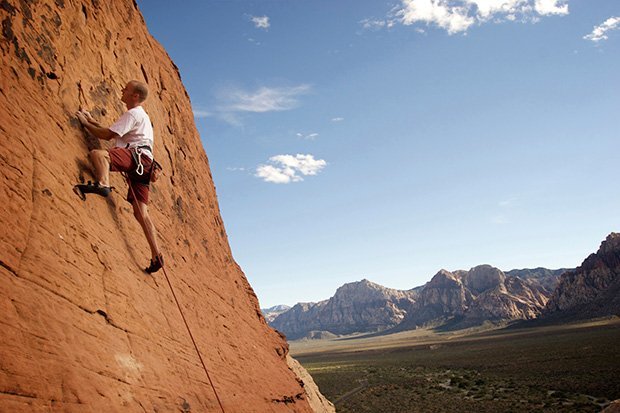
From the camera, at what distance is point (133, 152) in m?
5.80

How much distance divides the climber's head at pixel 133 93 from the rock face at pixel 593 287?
5667 inches

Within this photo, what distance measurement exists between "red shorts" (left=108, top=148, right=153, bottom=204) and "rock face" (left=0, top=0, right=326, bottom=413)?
371 mm

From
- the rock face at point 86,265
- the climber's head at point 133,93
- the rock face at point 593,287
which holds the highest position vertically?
the climber's head at point 133,93

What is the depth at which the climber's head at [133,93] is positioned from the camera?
236 inches

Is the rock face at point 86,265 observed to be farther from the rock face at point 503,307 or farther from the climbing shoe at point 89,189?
the rock face at point 503,307

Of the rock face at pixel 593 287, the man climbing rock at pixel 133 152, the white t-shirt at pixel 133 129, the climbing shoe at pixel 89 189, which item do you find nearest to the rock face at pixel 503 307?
the rock face at pixel 593 287

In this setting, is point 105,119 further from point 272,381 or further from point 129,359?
point 272,381

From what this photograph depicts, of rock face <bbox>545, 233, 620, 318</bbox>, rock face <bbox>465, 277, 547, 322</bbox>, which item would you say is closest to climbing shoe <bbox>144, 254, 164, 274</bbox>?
rock face <bbox>545, 233, 620, 318</bbox>

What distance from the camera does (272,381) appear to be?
1001 cm

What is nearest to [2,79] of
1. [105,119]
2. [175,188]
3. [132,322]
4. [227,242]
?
[105,119]

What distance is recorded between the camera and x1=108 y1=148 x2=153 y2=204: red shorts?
219 inches

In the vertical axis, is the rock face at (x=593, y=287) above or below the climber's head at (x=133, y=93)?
below

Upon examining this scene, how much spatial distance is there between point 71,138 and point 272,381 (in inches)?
295

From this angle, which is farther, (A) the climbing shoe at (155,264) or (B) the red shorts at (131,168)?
(A) the climbing shoe at (155,264)
